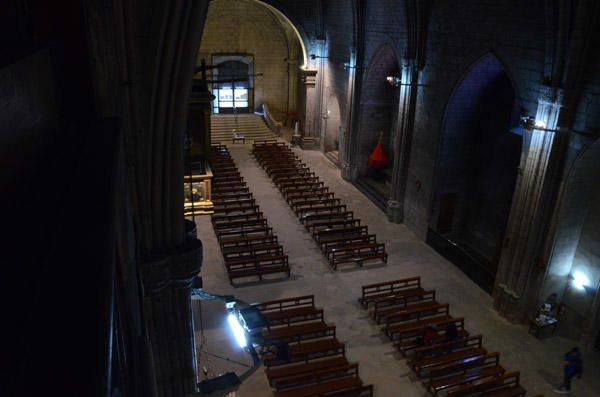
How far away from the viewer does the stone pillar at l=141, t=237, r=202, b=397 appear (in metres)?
6.02

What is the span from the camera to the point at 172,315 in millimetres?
6383

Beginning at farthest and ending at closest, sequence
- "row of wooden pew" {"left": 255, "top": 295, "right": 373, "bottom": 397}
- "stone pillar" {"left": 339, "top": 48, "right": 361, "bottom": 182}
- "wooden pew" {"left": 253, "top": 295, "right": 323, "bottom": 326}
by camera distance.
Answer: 1. "stone pillar" {"left": 339, "top": 48, "right": 361, "bottom": 182}
2. "wooden pew" {"left": 253, "top": 295, "right": 323, "bottom": 326}
3. "row of wooden pew" {"left": 255, "top": 295, "right": 373, "bottom": 397}

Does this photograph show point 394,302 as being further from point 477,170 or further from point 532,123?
point 477,170

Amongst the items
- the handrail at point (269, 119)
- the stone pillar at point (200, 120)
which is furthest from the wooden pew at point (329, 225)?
the handrail at point (269, 119)

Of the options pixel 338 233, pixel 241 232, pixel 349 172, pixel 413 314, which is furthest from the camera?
pixel 349 172

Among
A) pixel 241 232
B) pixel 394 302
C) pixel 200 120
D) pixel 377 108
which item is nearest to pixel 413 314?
pixel 394 302

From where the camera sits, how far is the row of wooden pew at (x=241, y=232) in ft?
42.2

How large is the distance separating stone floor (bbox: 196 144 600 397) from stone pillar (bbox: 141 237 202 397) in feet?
2.54

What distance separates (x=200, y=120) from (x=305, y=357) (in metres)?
9.74

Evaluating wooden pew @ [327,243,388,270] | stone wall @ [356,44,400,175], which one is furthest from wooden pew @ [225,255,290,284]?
stone wall @ [356,44,400,175]

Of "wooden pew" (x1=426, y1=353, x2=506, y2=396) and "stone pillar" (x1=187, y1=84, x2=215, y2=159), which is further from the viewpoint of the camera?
"stone pillar" (x1=187, y1=84, x2=215, y2=159)

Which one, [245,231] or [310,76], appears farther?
[310,76]

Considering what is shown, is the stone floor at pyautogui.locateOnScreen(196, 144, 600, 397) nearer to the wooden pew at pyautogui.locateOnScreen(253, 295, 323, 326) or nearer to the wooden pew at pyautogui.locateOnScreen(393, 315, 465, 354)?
the wooden pew at pyautogui.locateOnScreen(393, 315, 465, 354)

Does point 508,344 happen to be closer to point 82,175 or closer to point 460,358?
point 460,358
